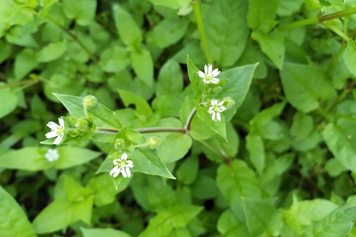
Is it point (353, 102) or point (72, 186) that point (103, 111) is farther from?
point (353, 102)

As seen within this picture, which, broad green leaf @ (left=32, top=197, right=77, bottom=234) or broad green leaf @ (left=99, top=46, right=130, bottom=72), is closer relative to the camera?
broad green leaf @ (left=32, top=197, right=77, bottom=234)

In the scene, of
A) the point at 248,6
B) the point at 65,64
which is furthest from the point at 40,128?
the point at 248,6

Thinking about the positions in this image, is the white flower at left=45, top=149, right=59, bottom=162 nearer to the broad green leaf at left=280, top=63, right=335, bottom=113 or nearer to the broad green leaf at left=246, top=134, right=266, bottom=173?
the broad green leaf at left=246, top=134, right=266, bottom=173

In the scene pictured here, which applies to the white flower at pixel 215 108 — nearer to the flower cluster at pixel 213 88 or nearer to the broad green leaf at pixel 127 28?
the flower cluster at pixel 213 88

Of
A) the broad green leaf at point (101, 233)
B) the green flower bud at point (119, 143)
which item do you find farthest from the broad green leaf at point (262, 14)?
the broad green leaf at point (101, 233)

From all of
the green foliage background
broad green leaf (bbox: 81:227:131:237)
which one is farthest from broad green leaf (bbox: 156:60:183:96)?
broad green leaf (bbox: 81:227:131:237)

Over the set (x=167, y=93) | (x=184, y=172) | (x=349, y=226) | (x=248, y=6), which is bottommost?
(x=184, y=172)
